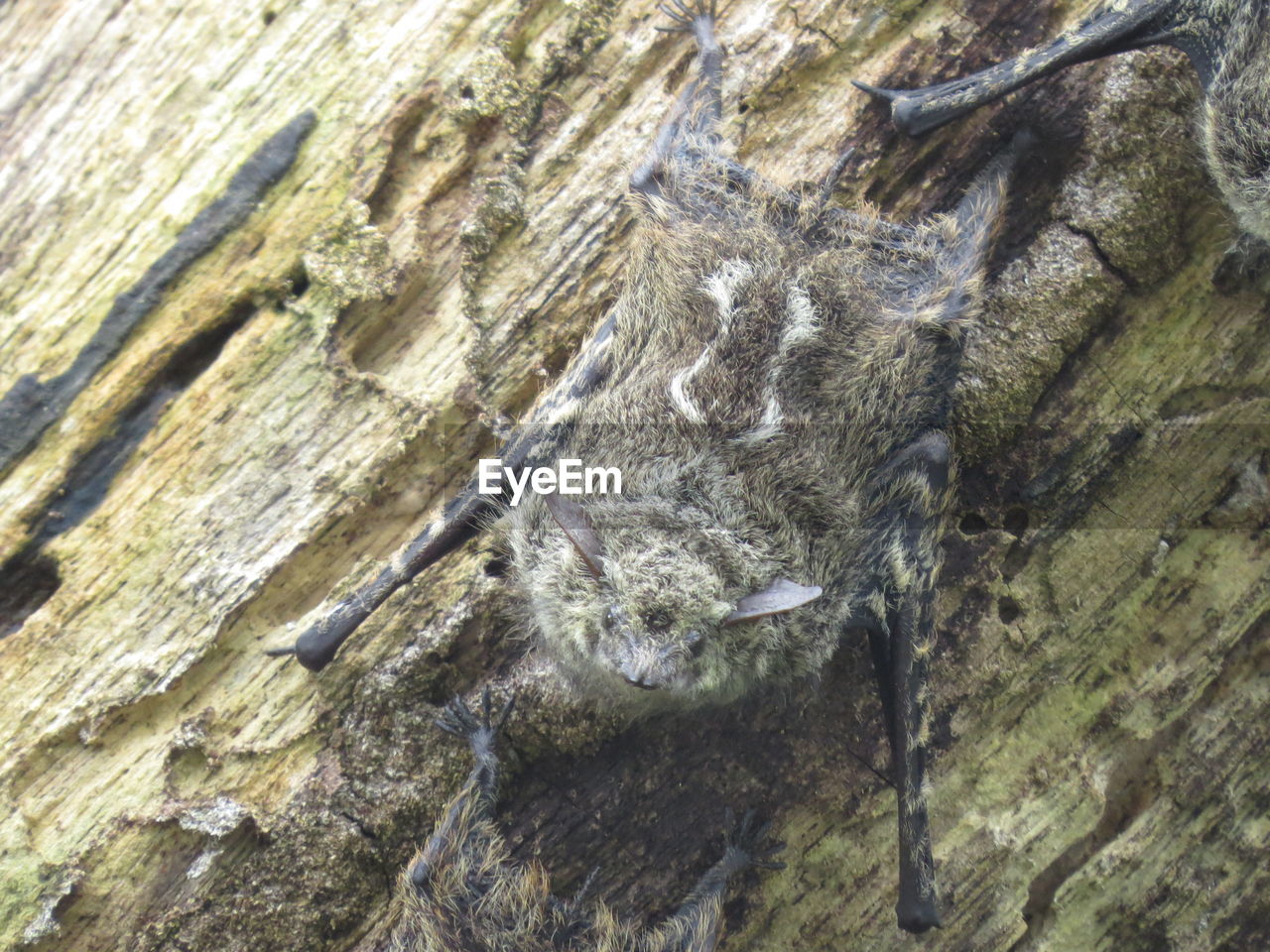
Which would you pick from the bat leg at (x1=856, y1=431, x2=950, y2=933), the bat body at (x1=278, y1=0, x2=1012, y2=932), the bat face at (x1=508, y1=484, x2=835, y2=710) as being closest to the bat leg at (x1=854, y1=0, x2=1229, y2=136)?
the bat body at (x1=278, y1=0, x2=1012, y2=932)

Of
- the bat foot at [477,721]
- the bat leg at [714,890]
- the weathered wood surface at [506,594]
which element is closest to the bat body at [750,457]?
the weathered wood surface at [506,594]

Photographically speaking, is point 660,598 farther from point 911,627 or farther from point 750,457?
point 911,627

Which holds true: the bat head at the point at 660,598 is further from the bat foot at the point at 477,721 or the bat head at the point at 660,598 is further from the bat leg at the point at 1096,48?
the bat leg at the point at 1096,48

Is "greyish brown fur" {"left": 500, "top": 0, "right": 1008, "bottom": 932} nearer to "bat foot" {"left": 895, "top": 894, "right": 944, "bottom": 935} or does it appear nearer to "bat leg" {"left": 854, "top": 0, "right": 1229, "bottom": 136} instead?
"bat foot" {"left": 895, "top": 894, "right": 944, "bottom": 935}

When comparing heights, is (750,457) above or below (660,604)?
above

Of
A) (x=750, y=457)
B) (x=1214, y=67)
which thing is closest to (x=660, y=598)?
(x=750, y=457)

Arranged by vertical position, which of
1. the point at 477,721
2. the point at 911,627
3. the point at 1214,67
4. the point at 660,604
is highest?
the point at 1214,67

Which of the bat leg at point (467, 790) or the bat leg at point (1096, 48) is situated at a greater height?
the bat leg at point (1096, 48)
